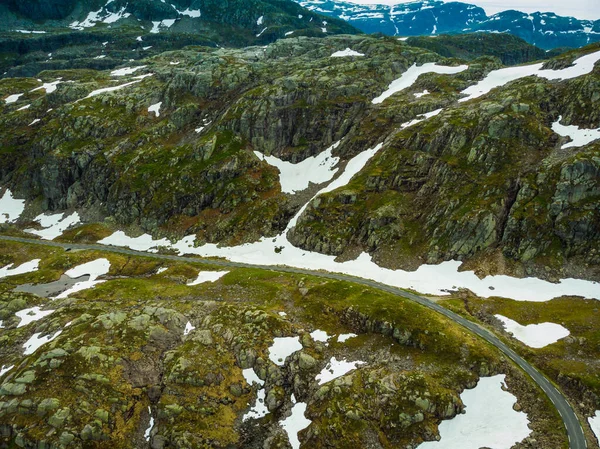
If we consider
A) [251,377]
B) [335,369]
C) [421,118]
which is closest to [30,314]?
[251,377]

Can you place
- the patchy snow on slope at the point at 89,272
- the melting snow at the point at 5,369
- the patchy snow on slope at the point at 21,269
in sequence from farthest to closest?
the patchy snow on slope at the point at 21,269, the patchy snow on slope at the point at 89,272, the melting snow at the point at 5,369

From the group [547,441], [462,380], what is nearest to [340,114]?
[462,380]

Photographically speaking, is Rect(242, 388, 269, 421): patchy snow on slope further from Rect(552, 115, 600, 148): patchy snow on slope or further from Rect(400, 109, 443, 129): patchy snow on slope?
Rect(400, 109, 443, 129): patchy snow on slope

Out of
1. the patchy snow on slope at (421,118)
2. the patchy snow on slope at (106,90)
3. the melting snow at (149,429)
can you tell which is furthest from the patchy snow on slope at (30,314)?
the patchy snow on slope at (106,90)

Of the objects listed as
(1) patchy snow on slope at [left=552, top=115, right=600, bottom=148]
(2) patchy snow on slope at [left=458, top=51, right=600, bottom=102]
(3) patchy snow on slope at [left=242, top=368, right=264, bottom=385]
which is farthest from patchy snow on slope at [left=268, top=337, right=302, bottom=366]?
(2) patchy snow on slope at [left=458, top=51, right=600, bottom=102]

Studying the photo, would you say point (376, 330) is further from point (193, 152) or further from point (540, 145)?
point (193, 152)

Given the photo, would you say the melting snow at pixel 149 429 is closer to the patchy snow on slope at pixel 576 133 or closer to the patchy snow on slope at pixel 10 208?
the patchy snow on slope at pixel 576 133
